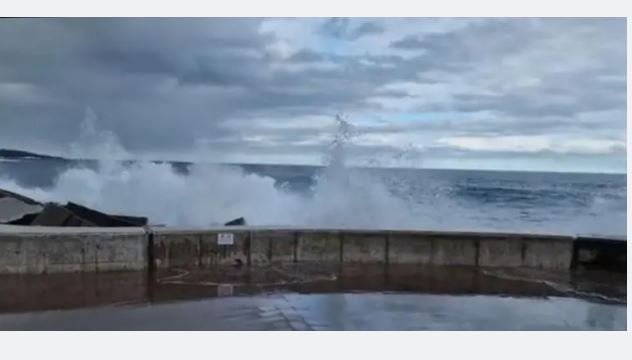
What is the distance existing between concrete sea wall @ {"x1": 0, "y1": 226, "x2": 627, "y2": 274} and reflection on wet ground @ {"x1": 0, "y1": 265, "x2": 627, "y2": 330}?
205mm

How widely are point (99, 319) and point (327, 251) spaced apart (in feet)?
10.5

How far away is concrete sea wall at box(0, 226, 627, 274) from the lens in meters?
6.53

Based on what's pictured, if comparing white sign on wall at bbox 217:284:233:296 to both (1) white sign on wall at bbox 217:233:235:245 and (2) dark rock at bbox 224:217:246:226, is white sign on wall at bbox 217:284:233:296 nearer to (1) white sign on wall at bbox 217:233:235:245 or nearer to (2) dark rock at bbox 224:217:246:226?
(1) white sign on wall at bbox 217:233:235:245

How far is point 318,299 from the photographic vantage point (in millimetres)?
5445

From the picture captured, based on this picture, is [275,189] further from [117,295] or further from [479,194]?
[479,194]

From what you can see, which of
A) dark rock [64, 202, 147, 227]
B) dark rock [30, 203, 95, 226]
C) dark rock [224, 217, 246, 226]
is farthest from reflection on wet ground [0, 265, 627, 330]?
dark rock [224, 217, 246, 226]

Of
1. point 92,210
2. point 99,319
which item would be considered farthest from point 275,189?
point 99,319

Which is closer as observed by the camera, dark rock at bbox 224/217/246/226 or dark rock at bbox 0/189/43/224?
dark rock at bbox 0/189/43/224

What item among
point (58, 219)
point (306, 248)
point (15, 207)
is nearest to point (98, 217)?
point (58, 219)

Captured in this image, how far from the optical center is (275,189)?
448 inches

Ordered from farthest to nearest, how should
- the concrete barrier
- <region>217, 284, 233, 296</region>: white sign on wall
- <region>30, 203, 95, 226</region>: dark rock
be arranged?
<region>30, 203, 95, 226</region>: dark rock → the concrete barrier → <region>217, 284, 233, 296</region>: white sign on wall

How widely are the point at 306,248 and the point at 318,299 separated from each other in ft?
5.99

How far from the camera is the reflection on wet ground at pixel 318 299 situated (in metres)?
4.65

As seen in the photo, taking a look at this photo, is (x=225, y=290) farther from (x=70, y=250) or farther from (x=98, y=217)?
(x=98, y=217)
